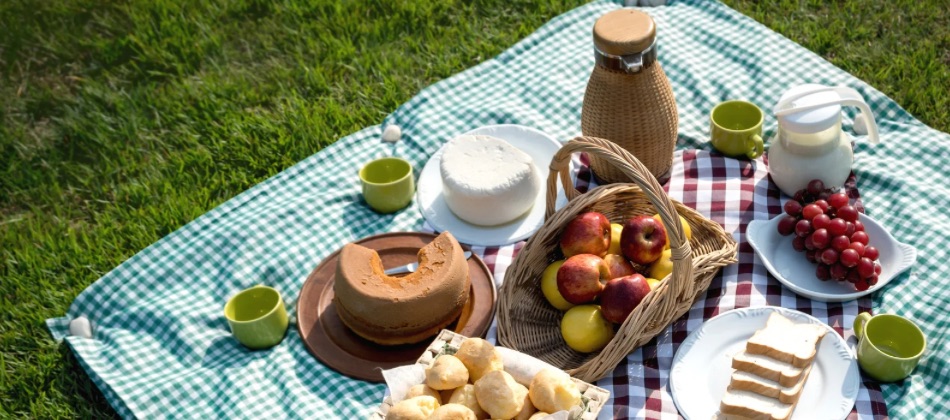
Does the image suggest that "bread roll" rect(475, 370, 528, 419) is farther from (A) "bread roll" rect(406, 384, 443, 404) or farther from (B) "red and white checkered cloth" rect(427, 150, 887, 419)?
(B) "red and white checkered cloth" rect(427, 150, 887, 419)

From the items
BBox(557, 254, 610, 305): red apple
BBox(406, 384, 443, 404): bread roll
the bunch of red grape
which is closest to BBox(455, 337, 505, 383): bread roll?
BBox(406, 384, 443, 404): bread roll

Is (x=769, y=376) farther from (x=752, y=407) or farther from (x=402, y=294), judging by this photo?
(x=402, y=294)

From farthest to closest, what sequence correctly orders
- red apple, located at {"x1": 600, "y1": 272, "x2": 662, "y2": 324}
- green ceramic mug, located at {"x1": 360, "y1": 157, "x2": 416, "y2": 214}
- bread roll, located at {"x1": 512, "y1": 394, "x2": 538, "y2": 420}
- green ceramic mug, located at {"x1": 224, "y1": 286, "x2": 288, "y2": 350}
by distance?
green ceramic mug, located at {"x1": 360, "y1": 157, "x2": 416, "y2": 214} → green ceramic mug, located at {"x1": 224, "y1": 286, "x2": 288, "y2": 350} → red apple, located at {"x1": 600, "y1": 272, "x2": 662, "y2": 324} → bread roll, located at {"x1": 512, "y1": 394, "x2": 538, "y2": 420}

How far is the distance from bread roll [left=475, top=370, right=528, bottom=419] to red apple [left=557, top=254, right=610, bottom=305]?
17.0 inches

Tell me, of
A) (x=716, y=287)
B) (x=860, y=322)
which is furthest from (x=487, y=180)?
(x=860, y=322)

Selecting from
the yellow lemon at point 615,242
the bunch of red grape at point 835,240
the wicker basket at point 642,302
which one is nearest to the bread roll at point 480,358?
the wicker basket at point 642,302

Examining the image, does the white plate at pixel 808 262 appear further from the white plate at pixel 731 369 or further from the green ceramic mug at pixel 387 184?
the green ceramic mug at pixel 387 184

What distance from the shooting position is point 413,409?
2.29 m

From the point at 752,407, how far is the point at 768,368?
0.41ft

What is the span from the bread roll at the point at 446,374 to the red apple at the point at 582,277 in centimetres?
44

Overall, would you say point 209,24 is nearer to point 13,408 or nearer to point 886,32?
point 13,408

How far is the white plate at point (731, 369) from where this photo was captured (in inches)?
100

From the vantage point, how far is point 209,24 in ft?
15.4

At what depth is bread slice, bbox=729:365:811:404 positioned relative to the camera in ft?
8.04
